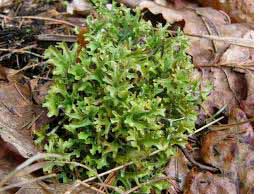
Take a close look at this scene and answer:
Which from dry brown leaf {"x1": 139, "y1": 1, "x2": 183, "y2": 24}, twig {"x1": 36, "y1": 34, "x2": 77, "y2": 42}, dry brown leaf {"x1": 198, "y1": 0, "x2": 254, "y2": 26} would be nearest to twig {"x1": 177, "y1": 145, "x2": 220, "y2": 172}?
dry brown leaf {"x1": 139, "y1": 1, "x2": 183, "y2": 24}

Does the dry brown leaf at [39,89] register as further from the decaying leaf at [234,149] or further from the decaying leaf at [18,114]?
the decaying leaf at [234,149]

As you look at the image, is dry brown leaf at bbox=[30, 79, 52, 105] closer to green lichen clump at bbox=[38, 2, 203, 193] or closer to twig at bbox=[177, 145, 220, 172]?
green lichen clump at bbox=[38, 2, 203, 193]

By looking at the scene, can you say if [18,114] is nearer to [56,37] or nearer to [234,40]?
[56,37]

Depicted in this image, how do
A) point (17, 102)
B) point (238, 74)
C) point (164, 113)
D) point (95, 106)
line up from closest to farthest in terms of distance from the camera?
point (95, 106) → point (164, 113) → point (17, 102) → point (238, 74)

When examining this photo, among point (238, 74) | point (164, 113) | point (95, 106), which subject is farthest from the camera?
point (238, 74)

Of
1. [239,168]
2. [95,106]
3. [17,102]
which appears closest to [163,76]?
[95,106]

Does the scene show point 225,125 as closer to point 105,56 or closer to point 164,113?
point 164,113

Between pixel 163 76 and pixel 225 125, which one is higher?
pixel 163 76

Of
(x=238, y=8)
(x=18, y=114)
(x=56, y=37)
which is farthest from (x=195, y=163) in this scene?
(x=238, y=8)
